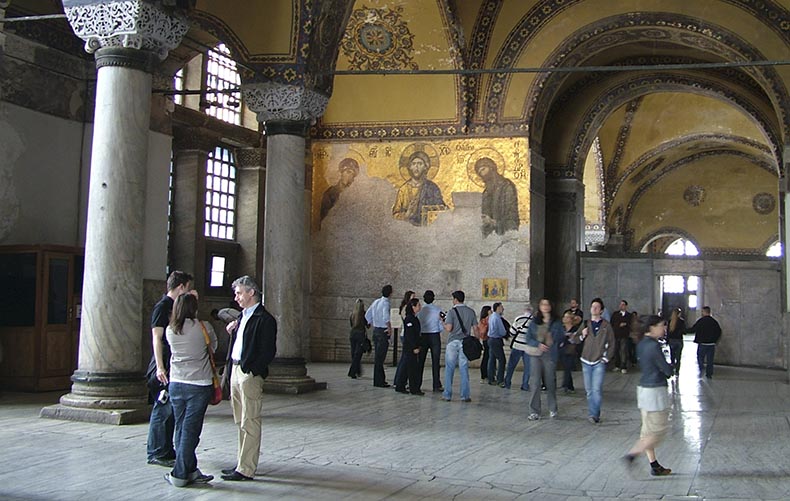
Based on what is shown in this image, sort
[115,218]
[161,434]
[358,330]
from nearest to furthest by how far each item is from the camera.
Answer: [161,434], [115,218], [358,330]

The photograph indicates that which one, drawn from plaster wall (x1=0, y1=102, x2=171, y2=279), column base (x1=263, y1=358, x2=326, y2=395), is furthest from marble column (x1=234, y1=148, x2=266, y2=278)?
column base (x1=263, y1=358, x2=326, y2=395)

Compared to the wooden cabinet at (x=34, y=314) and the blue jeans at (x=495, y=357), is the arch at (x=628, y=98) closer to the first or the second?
the blue jeans at (x=495, y=357)

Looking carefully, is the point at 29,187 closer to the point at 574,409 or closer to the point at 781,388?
the point at 574,409

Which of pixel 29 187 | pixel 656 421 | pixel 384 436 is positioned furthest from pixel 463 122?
pixel 656 421

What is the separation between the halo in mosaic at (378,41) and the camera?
57.6 feet

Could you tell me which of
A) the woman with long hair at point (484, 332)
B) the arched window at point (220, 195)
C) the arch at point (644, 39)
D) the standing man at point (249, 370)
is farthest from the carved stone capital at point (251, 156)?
the standing man at point (249, 370)

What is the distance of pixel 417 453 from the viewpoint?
26.3ft

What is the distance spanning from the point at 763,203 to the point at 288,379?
78.3 ft

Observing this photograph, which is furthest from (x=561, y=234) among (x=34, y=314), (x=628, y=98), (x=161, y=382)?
(x=161, y=382)

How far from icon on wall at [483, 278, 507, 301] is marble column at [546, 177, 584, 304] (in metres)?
3.41

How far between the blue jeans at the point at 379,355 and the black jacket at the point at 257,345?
7.14 meters

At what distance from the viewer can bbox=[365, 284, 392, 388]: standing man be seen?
13.7 metres

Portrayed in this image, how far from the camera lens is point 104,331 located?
9.22 m

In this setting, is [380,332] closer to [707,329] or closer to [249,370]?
[707,329]
